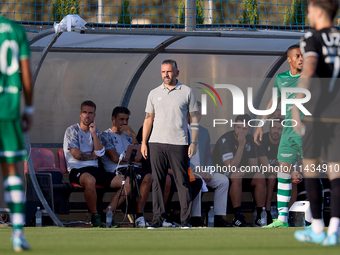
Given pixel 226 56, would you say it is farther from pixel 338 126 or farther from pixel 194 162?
pixel 338 126

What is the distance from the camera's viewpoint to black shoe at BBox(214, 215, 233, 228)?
7.65 metres

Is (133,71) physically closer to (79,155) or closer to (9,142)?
(79,155)

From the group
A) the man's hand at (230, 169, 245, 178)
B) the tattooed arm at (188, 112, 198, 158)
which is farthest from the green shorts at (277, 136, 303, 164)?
the man's hand at (230, 169, 245, 178)

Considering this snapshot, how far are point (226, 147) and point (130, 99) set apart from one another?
78.0 inches

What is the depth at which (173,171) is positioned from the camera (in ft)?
21.7

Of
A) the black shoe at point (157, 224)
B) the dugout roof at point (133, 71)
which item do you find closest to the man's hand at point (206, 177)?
the black shoe at point (157, 224)

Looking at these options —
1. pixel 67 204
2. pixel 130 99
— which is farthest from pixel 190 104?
pixel 130 99

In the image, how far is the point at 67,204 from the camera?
7.54 meters

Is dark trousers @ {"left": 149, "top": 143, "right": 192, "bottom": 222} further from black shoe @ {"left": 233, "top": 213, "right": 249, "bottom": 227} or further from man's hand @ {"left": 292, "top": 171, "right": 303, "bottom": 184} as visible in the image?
man's hand @ {"left": 292, "top": 171, "right": 303, "bottom": 184}

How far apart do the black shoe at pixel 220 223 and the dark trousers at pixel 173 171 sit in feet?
4.00

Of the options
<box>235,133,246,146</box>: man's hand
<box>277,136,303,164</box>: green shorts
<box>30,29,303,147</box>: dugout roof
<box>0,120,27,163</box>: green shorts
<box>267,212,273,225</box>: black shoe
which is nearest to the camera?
<box>0,120,27,163</box>: green shorts

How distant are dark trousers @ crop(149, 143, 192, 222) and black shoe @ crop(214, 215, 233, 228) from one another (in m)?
1.22

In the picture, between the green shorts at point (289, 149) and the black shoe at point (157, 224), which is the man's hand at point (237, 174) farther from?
the green shorts at point (289, 149)

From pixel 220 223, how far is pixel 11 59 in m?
4.64
